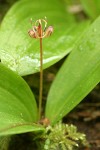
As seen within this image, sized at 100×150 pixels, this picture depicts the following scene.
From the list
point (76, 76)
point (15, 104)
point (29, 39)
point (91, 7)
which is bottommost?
point (15, 104)

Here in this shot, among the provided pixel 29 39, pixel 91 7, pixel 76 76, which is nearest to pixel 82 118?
pixel 76 76

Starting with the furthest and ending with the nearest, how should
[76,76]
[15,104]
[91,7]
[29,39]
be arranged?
A: [91,7] → [29,39] → [76,76] → [15,104]

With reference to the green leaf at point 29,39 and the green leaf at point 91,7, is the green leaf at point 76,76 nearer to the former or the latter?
the green leaf at point 29,39

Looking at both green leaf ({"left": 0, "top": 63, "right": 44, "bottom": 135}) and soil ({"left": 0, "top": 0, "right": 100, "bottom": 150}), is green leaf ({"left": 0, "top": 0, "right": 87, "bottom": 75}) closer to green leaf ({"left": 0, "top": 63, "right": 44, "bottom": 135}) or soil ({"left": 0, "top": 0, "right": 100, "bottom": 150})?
green leaf ({"left": 0, "top": 63, "right": 44, "bottom": 135})

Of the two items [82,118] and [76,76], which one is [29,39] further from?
[82,118]

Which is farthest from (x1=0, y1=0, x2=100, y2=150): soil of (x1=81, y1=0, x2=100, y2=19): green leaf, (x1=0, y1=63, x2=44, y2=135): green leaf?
(x1=81, y1=0, x2=100, y2=19): green leaf

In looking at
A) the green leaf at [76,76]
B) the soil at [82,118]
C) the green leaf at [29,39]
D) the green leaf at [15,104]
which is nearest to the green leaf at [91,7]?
the green leaf at [29,39]

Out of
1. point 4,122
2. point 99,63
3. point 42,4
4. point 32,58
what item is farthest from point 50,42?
point 4,122
